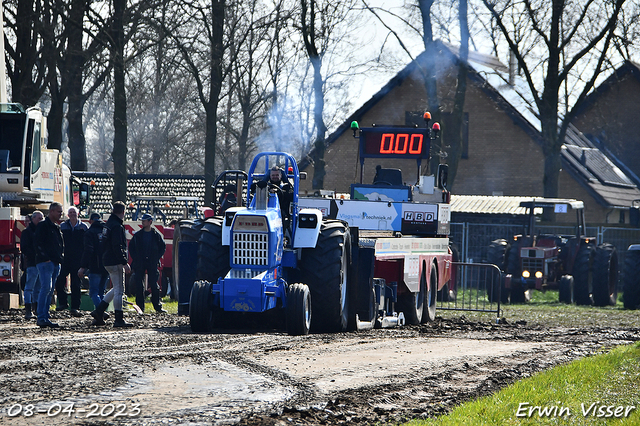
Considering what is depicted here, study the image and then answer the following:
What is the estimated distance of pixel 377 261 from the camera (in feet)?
45.0

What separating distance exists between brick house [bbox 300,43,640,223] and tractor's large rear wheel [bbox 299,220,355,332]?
24.0 metres

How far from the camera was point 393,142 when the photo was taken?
16938mm

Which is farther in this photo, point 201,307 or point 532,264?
point 532,264

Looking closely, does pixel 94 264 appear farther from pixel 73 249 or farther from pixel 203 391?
pixel 203 391

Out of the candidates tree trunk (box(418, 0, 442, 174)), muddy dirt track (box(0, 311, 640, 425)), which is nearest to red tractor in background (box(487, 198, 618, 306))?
tree trunk (box(418, 0, 442, 174))

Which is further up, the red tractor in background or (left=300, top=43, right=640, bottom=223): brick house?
(left=300, top=43, right=640, bottom=223): brick house

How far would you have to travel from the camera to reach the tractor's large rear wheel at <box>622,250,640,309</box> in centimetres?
2033

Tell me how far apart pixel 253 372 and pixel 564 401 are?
271 cm

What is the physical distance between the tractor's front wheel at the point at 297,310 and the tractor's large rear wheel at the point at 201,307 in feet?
3.30

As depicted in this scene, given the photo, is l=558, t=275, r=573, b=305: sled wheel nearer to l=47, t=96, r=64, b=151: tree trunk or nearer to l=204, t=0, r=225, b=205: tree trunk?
l=204, t=0, r=225, b=205: tree trunk

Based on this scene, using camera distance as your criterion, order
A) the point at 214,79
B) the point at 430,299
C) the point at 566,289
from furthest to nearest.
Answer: the point at 214,79 < the point at 566,289 < the point at 430,299

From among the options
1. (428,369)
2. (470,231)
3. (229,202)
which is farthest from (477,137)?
(428,369)

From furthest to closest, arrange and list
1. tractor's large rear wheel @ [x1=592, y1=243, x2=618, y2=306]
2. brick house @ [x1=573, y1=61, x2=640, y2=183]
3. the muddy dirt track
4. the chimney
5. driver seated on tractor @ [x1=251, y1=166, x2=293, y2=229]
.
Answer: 1. brick house @ [x1=573, y1=61, x2=640, y2=183]
2. the chimney
3. tractor's large rear wheel @ [x1=592, y1=243, x2=618, y2=306]
4. driver seated on tractor @ [x1=251, y1=166, x2=293, y2=229]
5. the muddy dirt track

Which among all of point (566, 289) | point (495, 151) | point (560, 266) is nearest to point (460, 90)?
point (495, 151)
